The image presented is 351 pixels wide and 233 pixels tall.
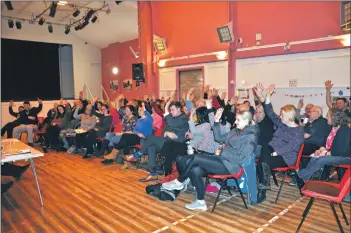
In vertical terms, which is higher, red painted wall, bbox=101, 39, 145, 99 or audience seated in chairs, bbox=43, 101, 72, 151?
red painted wall, bbox=101, 39, 145, 99

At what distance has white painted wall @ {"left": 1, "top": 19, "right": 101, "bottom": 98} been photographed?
13.1 meters

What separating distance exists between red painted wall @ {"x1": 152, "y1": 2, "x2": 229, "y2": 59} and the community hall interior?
4cm

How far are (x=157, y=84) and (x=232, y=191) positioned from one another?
6844 millimetres

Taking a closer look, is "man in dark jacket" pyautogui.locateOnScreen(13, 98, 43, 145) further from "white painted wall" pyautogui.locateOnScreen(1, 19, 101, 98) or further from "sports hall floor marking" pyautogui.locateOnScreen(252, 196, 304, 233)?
"sports hall floor marking" pyautogui.locateOnScreen(252, 196, 304, 233)

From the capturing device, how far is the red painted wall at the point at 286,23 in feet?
19.9

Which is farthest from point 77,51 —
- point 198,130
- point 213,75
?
point 198,130

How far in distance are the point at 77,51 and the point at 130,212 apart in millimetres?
12502

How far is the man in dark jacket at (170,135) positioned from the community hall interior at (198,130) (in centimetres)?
2

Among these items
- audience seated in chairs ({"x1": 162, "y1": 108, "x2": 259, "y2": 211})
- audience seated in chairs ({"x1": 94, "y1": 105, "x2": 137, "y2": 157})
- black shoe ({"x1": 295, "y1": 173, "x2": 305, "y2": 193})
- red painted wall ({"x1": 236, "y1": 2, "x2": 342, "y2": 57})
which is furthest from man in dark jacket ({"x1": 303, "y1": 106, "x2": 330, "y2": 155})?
audience seated in chairs ({"x1": 94, "y1": 105, "x2": 137, "y2": 157})

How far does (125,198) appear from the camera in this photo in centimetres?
398

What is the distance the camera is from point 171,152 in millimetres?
4531

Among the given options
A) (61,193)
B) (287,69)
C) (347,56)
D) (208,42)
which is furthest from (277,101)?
(61,193)

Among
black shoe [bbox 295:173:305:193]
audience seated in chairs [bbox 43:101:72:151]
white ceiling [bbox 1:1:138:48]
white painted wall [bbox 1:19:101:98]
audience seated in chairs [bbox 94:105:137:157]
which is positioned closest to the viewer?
black shoe [bbox 295:173:305:193]

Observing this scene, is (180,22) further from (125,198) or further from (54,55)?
(54,55)
